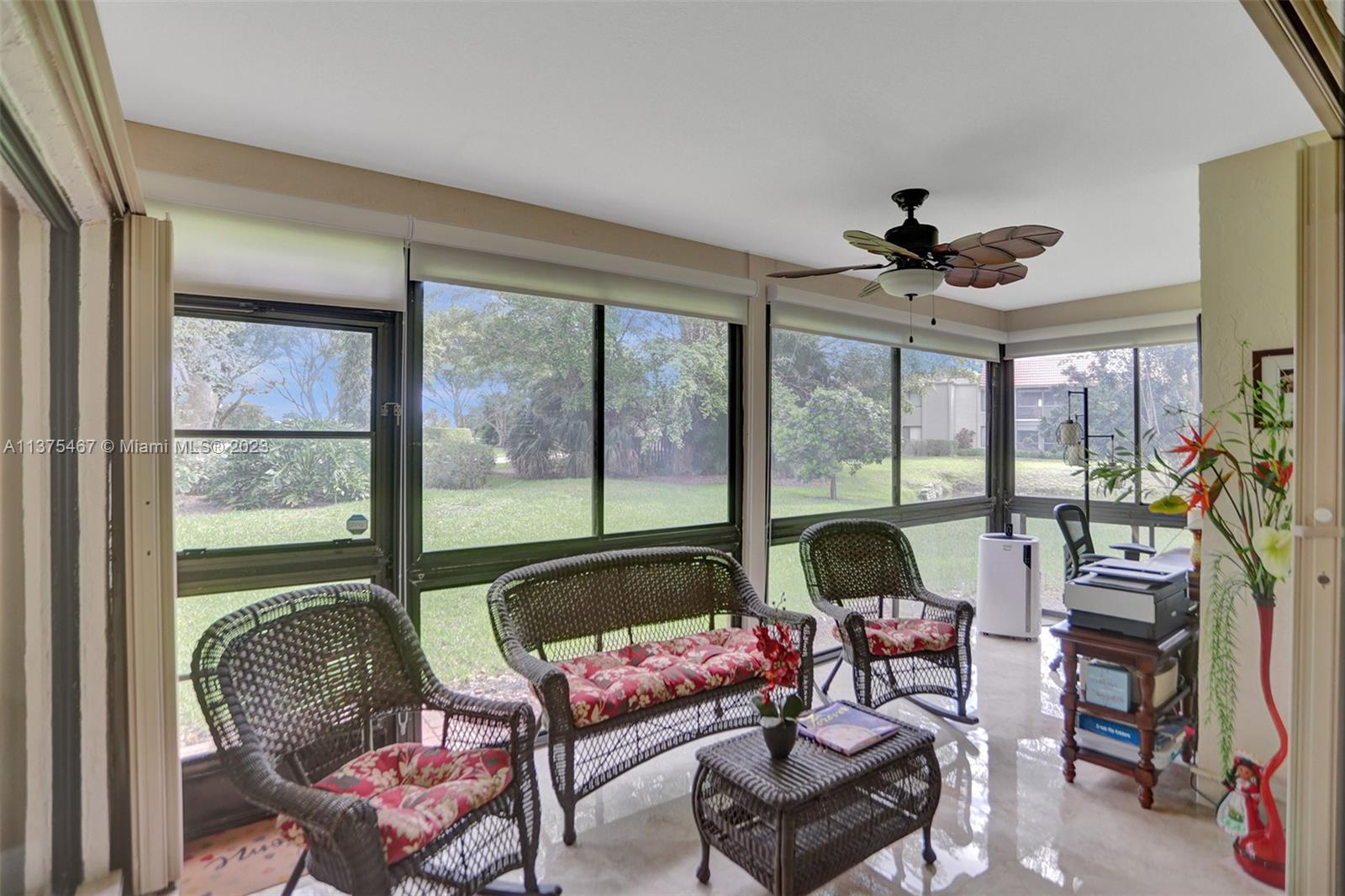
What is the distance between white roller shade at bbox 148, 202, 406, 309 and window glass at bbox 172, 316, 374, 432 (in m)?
0.15

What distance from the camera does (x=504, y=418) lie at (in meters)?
3.14

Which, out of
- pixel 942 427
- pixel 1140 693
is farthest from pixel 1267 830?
pixel 942 427

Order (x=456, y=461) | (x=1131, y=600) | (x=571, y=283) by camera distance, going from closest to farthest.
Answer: (x=1131, y=600)
(x=456, y=461)
(x=571, y=283)

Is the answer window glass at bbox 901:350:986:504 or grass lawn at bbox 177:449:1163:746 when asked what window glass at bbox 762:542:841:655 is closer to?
grass lawn at bbox 177:449:1163:746

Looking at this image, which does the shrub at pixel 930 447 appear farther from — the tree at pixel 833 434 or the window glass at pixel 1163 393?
the window glass at pixel 1163 393

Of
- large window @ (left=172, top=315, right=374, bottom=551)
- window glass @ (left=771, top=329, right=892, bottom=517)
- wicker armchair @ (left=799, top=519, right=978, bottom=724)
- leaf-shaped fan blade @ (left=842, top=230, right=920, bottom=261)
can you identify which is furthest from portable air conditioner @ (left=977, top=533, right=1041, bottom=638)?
large window @ (left=172, top=315, right=374, bottom=551)

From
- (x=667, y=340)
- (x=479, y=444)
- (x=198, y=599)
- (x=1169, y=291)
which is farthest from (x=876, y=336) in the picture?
(x=198, y=599)

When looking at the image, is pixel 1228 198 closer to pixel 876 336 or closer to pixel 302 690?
pixel 876 336

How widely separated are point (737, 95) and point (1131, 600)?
2.42 metres

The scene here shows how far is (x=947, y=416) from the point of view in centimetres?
540

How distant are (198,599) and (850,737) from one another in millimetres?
2428

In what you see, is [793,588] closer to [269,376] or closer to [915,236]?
[915,236]

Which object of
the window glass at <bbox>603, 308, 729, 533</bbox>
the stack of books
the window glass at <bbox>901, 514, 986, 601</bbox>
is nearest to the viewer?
the stack of books

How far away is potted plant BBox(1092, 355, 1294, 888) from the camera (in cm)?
206
